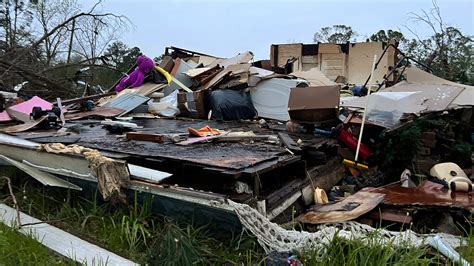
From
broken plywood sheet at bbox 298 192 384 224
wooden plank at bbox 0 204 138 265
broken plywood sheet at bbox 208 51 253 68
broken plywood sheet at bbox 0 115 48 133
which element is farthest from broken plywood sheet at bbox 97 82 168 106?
broken plywood sheet at bbox 298 192 384 224

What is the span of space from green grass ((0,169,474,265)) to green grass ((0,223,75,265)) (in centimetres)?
1

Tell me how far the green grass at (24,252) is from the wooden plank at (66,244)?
0.07 m

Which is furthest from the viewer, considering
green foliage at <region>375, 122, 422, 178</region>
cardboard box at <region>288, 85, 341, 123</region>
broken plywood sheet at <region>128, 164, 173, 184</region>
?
cardboard box at <region>288, 85, 341, 123</region>

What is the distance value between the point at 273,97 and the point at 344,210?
366 centimetres

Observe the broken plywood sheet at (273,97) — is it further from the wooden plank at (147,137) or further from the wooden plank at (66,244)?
the wooden plank at (66,244)

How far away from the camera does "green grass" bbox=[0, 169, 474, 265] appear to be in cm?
232

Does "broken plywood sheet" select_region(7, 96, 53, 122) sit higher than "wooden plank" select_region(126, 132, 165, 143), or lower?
higher

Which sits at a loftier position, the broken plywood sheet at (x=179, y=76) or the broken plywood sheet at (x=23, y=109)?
the broken plywood sheet at (x=179, y=76)

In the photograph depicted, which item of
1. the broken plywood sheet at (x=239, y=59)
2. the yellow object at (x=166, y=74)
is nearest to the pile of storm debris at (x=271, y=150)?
the yellow object at (x=166, y=74)

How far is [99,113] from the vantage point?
258 inches

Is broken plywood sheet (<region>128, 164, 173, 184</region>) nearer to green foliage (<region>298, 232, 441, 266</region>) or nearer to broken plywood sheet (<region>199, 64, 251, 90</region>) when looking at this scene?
Result: green foliage (<region>298, 232, 441, 266</region>)

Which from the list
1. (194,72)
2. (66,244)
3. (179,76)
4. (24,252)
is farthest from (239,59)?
(24,252)

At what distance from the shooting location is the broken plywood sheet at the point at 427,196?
3074mm

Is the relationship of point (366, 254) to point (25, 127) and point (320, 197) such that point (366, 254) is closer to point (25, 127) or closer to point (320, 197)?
point (320, 197)
